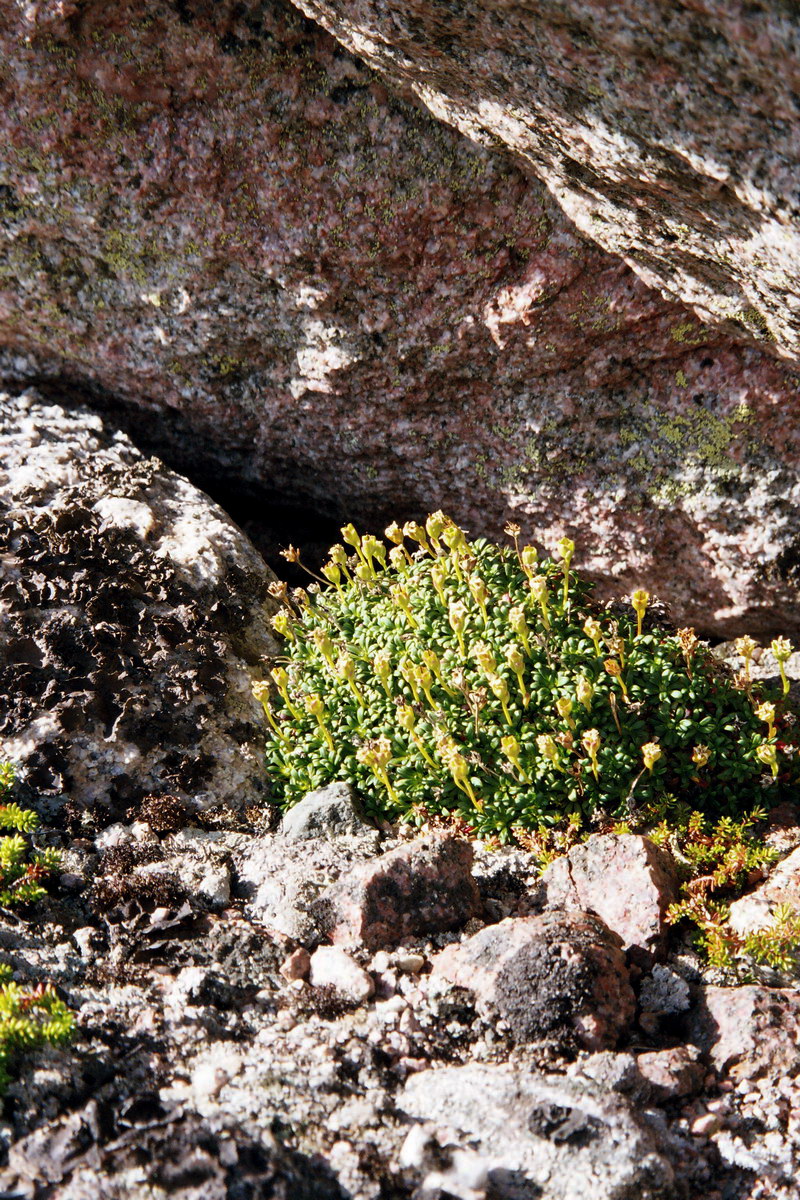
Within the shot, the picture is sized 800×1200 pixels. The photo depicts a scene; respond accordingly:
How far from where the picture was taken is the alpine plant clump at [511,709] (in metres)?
4.66

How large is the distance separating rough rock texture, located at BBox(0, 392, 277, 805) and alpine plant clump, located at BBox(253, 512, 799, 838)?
0.99ft

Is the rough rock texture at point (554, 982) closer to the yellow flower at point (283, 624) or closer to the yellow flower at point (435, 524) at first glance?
the yellow flower at point (283, 624)

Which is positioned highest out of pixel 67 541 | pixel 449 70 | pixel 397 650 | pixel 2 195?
pixel 449 70

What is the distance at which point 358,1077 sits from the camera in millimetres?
3328

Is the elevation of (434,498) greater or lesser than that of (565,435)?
lesser

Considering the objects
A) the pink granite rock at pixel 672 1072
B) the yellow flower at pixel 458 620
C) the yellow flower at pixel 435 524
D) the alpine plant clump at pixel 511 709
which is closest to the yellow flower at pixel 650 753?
the alpine plant clump at pixel 511 709

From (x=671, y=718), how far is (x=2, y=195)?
460cm

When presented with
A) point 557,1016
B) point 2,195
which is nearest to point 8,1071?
point 557,1016

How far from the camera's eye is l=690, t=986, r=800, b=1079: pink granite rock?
11.2 ft

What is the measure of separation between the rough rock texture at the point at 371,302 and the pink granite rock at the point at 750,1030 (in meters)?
2.31

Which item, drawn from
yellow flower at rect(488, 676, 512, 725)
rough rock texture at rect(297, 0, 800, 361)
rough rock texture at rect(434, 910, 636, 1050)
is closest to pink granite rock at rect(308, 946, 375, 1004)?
rough rock texture at rect(434, 910, 636, 1050)

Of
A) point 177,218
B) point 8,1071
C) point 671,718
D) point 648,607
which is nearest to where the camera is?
point 8,1071

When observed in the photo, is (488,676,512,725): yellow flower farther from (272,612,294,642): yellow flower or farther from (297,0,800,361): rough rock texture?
(297,0,800,361): rough rock texture

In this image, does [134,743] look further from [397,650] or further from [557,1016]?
[557,1016]
